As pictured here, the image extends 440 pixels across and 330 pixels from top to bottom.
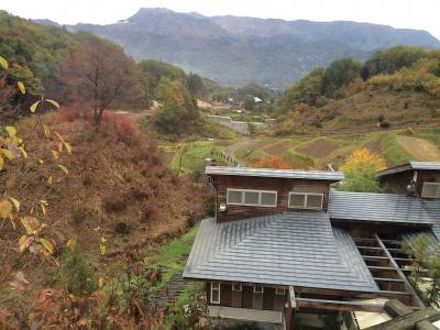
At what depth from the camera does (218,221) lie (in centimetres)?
1753

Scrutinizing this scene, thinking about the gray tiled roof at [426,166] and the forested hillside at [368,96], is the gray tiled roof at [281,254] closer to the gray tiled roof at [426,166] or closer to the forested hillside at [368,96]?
the gray tiled roof at [426,166]

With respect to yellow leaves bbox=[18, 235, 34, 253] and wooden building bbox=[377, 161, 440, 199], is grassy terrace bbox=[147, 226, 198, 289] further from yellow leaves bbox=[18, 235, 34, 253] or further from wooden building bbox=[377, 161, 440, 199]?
yellow leaves bbox=[18, 235, 34, 253]

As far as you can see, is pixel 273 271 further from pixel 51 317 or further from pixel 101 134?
A: pixel 101 134

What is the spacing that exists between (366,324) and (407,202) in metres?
9.25

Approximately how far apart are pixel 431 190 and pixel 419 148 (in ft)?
107

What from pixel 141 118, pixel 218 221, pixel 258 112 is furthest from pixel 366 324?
pixel 258 112

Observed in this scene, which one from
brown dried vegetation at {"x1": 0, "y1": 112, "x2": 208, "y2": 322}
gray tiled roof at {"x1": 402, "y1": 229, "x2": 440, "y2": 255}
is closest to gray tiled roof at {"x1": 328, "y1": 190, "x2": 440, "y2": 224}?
gray tiled roof at {"x1": 402, "y1": 229, "x2": 440, "y2": 255}

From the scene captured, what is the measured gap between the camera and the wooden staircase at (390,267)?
12.2 meters

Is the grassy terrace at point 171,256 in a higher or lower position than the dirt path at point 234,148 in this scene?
higher

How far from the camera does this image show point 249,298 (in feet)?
47.8

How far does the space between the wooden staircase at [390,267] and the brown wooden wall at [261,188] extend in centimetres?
286

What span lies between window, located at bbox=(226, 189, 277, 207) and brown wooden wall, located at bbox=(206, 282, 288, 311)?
420cm

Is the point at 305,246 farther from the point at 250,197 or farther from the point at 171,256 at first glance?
the point at 171,256

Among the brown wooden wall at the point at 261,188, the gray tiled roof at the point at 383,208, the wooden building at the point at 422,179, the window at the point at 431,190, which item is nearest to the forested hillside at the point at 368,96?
the wooden building at the point at 422,179
